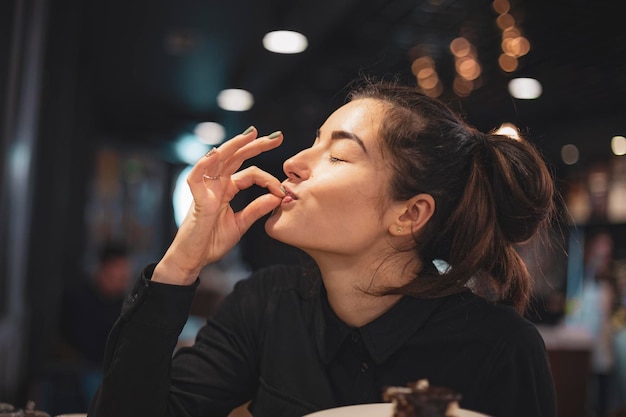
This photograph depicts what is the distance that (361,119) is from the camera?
4.97 ft

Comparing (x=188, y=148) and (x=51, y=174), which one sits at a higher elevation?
(x=188, y=148)

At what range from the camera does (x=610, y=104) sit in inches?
282

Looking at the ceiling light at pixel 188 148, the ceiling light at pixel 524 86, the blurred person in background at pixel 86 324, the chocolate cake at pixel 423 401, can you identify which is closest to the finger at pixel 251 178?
the chocolate cake at pixel 423 401

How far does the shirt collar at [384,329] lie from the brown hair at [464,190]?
1.6 inches

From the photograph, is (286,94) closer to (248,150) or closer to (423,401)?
(248,150)

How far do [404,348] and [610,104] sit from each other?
6569 mm

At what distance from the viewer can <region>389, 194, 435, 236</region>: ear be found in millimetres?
1502

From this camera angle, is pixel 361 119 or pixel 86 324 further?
pixel 86 324

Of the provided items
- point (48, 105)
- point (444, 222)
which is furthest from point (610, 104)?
point (444, 222)

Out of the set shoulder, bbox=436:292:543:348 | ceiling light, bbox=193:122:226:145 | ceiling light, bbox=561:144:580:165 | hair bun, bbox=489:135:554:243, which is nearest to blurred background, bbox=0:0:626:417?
ceiling light, bbox=561:144:580:165

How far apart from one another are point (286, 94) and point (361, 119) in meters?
6.73

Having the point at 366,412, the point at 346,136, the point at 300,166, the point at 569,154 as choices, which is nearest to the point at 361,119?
the point at 346,136

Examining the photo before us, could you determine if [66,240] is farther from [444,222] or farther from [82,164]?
[444,222]

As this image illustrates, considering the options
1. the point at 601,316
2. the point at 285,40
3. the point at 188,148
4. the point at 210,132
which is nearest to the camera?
the point at 285,40
